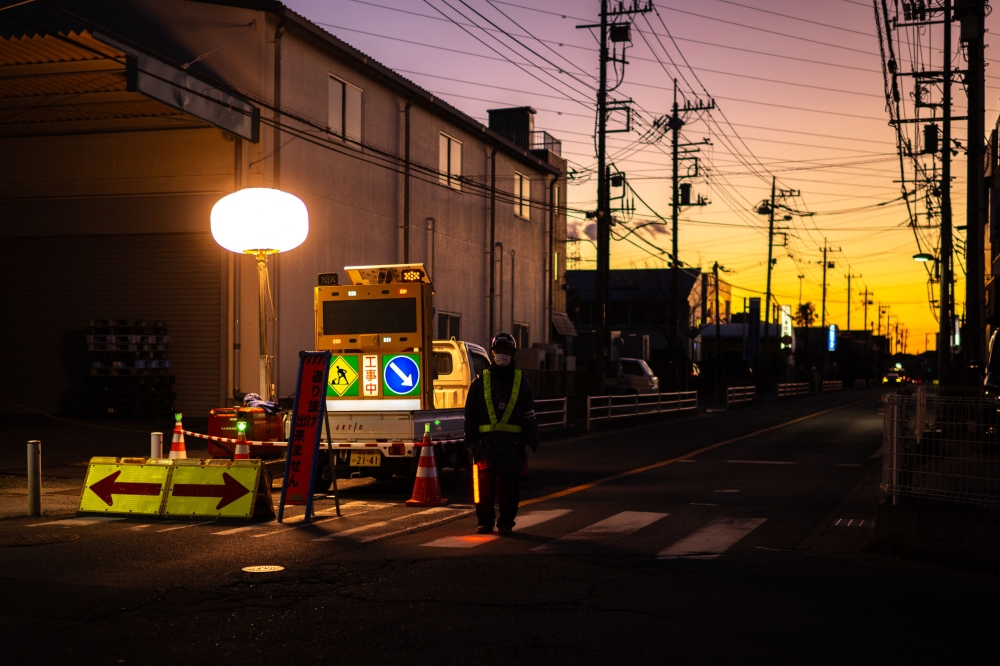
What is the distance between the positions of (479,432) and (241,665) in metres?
5.04

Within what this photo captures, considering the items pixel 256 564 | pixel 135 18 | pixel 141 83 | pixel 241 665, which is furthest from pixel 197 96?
pixel 241 665

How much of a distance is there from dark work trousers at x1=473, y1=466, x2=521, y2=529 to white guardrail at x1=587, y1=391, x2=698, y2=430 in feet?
57.6

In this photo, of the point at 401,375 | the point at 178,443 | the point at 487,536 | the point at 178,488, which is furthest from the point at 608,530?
the point at 178,443

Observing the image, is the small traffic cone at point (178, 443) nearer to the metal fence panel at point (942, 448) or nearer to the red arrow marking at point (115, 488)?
the red arrow marking at point (115, 488)

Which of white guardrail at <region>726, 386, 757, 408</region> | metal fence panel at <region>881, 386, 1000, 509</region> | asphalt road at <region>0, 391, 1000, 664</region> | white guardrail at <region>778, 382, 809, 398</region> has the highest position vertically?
metal fence panel at <region>881, 386, 1000, 509</region>

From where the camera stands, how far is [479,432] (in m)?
10.4

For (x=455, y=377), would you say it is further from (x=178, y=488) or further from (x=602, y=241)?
(x=602, y=241)

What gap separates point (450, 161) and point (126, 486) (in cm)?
2402

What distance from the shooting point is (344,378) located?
15352mm

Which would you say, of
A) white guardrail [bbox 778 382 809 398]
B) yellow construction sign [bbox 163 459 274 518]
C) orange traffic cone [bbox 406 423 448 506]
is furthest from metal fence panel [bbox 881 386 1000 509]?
white guardrail [bbox 778 382 809 398]

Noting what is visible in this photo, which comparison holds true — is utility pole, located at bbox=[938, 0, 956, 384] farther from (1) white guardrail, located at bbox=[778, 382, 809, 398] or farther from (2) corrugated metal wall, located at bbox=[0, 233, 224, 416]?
(1) white guardrail, located at bbox=[778, 382, 809, 398]

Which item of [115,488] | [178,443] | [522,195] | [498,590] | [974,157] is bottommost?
[498,590]

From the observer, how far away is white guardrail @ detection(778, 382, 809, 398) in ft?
199

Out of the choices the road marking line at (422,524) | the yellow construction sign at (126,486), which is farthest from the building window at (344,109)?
the road marking line at (422,524)
